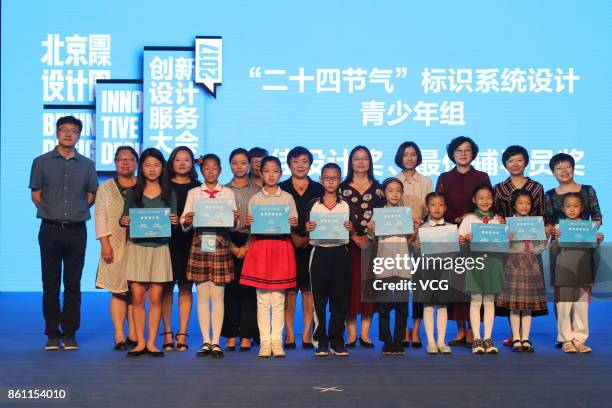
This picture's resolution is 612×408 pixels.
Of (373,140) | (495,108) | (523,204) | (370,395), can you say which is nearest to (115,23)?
(373,140)

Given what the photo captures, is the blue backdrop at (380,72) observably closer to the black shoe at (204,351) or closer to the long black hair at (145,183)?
the long black hair at (145,183)

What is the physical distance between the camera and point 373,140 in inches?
291

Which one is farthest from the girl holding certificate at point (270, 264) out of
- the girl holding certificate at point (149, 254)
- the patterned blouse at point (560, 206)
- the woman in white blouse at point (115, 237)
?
the patterned blouse at point (560, 206)

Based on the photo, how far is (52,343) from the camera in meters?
4.62

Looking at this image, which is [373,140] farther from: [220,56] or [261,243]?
[261,243]

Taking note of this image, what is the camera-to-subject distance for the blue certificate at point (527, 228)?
457 cm

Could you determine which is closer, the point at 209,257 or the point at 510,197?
the point at 209,257

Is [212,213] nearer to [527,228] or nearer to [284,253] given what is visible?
[284,253]

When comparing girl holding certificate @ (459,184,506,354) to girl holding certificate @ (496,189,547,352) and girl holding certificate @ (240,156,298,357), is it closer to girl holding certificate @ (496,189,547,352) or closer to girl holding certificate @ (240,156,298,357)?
girl holding certificate @ (496,189,547,352)

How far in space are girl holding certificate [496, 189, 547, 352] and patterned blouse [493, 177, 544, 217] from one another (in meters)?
0.07

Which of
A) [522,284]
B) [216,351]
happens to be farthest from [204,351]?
[522,284]

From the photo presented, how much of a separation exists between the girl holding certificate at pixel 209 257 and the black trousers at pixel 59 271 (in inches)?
27.9

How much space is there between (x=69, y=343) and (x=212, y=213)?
1.17 meters

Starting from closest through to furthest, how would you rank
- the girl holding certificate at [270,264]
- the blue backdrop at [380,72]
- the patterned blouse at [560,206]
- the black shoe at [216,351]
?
the black shoe at [216,351], the girl holding certificate at [270,264], the patterned blouse at [560,206], the blue backdrop at [380,72]
